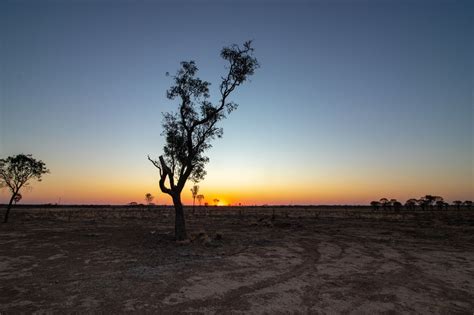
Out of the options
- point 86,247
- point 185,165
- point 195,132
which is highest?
point 195,132

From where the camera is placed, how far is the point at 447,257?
19.7 m

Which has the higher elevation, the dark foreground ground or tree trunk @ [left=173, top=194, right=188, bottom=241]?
tree trunk @ [left=173, top=194, right=188, bottom=241]

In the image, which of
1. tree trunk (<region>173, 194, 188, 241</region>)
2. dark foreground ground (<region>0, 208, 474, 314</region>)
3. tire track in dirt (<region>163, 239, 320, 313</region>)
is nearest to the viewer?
tire track in dirt (<region>163, 239, 320, 313</region>)

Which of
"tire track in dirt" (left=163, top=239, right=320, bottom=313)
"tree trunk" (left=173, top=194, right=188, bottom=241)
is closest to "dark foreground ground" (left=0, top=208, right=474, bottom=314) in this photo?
"tire track in dirt" (left=163, top=239, right=320, bottom=313)

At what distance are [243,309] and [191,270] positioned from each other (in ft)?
19.0

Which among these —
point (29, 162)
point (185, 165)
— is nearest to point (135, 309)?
point (185, 165)

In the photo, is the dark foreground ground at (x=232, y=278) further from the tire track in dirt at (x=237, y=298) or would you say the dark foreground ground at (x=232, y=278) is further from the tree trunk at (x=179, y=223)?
A: the tree trunk at (x=179, y=223)

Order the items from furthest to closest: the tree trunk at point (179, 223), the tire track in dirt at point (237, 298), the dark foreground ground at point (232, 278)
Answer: the tree trunk at point (179, 223)
the dark foreground ground at point (232, 278)
the tire track in dirt at point (237, 298)

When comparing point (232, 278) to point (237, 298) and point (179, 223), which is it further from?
point (179, 223)

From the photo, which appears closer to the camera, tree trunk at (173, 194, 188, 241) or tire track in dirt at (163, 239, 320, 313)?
tire track in dirt at (163, 239, 320, 313)

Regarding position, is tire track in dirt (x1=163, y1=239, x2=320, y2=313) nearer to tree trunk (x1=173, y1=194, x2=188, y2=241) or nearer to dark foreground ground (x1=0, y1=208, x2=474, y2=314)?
dark foreground ground (x1=0, y1=208, x2=474, y2=314)

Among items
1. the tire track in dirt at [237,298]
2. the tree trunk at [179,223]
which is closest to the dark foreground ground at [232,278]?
the tire track in dirt at [237,298]

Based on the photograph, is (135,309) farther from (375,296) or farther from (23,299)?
(375,296)

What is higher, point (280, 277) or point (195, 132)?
point (195, 132)
